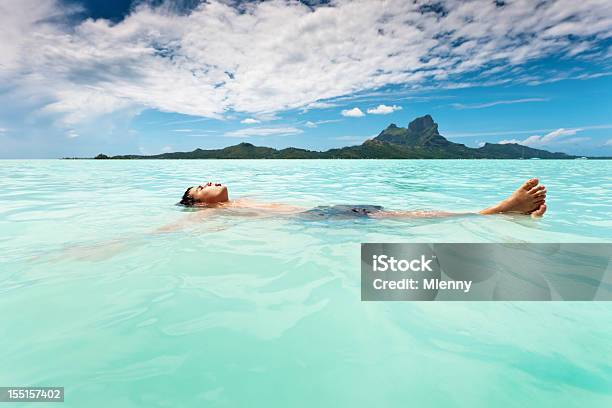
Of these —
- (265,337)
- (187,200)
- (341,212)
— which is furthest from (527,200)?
(187,200)

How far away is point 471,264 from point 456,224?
2151mm

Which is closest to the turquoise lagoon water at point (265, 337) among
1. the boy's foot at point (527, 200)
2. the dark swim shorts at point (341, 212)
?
the dark swim shorts at point (341, 212)

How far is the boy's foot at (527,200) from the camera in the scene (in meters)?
5.97

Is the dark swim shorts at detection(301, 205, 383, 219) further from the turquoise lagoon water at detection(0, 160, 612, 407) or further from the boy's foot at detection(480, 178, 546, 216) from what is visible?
the boy's foot at detection(480, 178, 546, 216)

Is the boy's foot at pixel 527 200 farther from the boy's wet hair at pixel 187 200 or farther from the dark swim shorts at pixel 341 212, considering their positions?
Result: the boy's wet hair at pixel 187 200

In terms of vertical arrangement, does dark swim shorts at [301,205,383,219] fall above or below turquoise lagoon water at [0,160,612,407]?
above

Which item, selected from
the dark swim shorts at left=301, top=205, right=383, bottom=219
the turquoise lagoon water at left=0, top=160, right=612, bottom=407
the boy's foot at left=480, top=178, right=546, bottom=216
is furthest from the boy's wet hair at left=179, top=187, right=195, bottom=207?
the boy's foot at left=480, top=178, right=546, bottom=216

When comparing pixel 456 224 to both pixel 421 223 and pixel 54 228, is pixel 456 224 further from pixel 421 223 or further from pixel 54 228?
pixel 54 228

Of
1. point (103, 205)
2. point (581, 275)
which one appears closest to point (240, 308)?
point (581, 275)

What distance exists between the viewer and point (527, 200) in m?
6.00

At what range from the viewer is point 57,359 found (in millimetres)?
2262

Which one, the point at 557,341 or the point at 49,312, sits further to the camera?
the point at 49,312

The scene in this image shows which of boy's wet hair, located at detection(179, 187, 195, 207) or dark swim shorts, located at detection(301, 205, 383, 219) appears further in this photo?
boy's wet hair, located at detection(179, 187, 195, 207)

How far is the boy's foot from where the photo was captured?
597cm
